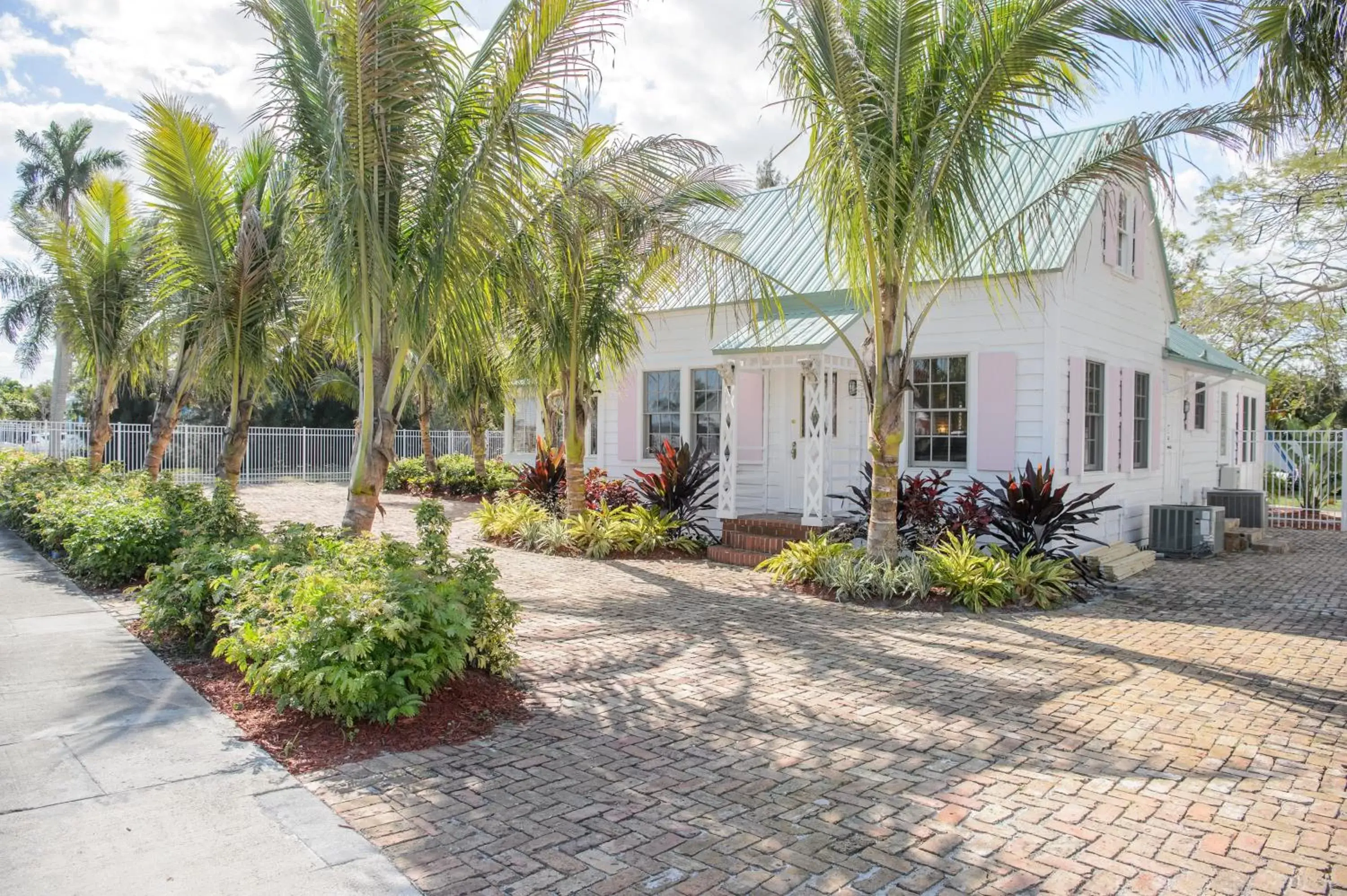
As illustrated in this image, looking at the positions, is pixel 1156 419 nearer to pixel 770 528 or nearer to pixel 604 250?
pixel 770 528

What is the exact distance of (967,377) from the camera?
11.3m

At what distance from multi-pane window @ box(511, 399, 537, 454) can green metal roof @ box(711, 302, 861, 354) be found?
36.7ft

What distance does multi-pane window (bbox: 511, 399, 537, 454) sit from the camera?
75.6ft

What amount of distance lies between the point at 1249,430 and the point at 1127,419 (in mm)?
9634

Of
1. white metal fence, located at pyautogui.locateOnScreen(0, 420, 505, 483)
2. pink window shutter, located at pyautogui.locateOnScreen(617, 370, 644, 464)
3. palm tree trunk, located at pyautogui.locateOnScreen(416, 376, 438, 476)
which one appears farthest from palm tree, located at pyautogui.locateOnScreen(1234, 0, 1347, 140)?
white metal fence, located at pyautogui.locateOnScreen(0, 420, 505, 483)

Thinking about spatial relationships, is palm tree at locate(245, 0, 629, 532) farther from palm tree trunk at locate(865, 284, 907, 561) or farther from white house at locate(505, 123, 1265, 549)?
palm tree trunk at locate(865, 284, 907, 561)

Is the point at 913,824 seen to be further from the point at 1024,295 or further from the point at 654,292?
the point at 654,292

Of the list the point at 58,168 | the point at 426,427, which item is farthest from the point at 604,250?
the point at 58,168

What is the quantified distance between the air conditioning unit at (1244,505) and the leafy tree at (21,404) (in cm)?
4412

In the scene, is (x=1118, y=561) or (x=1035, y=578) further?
(x=1118, y=561)

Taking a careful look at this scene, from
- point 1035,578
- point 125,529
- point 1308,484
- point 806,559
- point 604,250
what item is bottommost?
point 1035,578

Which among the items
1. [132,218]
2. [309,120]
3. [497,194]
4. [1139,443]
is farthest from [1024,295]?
[132,218]

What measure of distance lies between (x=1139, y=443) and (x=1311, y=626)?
5.92m

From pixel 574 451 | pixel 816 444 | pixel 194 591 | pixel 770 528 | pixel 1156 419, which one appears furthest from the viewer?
pixel 1156 419
